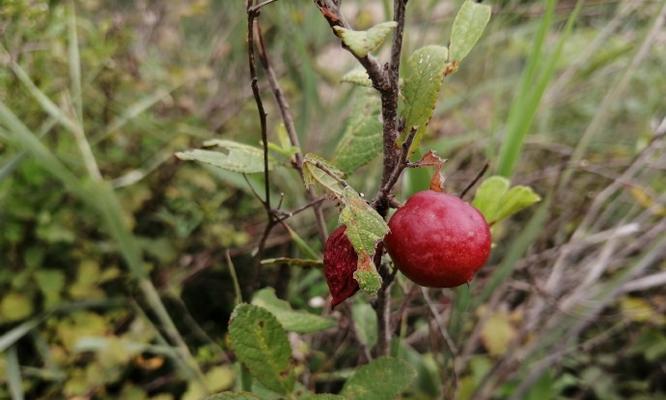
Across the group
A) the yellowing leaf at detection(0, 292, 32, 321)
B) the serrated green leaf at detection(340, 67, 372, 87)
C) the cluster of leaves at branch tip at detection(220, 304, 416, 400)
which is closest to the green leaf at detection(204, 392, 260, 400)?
the cluster of leaves at branch tip at detection(220, 304, 416, 400)

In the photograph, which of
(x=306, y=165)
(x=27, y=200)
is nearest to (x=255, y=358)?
(x=306, y=165)

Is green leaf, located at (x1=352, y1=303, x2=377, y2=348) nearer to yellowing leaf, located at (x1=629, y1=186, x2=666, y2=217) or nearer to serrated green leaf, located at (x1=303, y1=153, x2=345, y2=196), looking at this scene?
serrated green leaf, located at (x1=303, y1=153, x2=345, y2=196)

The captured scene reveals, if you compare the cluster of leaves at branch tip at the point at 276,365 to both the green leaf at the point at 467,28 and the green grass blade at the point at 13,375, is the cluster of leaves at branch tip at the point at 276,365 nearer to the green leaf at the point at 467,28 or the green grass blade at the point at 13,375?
the green leaf at the point at 467,28

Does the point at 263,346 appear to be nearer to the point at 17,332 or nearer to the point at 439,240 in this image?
the point at 439,240

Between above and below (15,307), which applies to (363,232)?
above

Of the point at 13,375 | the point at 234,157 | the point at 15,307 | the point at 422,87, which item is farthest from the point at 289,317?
the point at 15,307

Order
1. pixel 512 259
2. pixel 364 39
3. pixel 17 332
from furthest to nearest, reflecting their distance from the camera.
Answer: pixel 17 332 → pixel 512 259 → pixel 364 39

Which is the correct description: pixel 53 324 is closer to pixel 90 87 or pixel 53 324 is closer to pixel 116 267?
pixel 116 267
